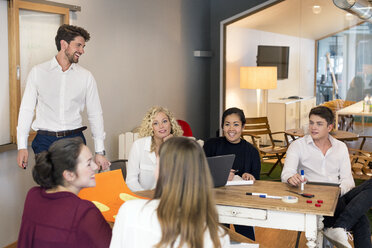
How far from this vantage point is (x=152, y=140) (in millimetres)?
4254

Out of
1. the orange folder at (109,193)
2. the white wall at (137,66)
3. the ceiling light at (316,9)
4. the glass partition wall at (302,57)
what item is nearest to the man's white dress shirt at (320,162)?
the orange folder at (109,193)

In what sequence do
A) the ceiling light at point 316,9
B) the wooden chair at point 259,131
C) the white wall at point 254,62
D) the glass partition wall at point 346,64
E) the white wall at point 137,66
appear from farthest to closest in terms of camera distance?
the white wall at point 254,62 → the wooden chair at point 259,131 → the ceiling light at point 316,9 → the glass partition wall at point 346,64 → the white wall at point 137,66

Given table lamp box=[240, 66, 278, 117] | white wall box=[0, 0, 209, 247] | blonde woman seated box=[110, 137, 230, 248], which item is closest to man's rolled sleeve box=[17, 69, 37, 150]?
white wall box=[0, 0, 209, 247]

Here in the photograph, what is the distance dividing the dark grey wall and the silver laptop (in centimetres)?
563

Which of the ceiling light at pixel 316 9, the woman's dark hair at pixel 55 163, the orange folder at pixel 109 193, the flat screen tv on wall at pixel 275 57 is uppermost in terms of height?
the ceiling light at pixel 316 9

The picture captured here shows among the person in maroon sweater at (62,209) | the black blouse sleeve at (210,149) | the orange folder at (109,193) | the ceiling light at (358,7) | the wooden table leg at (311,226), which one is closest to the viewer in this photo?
the person in maroon sweater at (62,209)

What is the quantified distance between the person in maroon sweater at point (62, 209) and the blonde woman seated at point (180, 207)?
0.97ft

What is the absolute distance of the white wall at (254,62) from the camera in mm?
7980

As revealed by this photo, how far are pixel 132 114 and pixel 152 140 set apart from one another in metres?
2.50

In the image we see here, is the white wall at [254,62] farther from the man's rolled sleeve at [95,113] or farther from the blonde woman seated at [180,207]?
the blonde woman seated at [180,207]

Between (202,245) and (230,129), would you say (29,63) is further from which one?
(202,245)

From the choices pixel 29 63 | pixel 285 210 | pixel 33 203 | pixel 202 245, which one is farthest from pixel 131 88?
pixel 202 245

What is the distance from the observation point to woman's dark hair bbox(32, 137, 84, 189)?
2.36 meters

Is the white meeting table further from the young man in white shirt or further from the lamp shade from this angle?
the lamp shade
